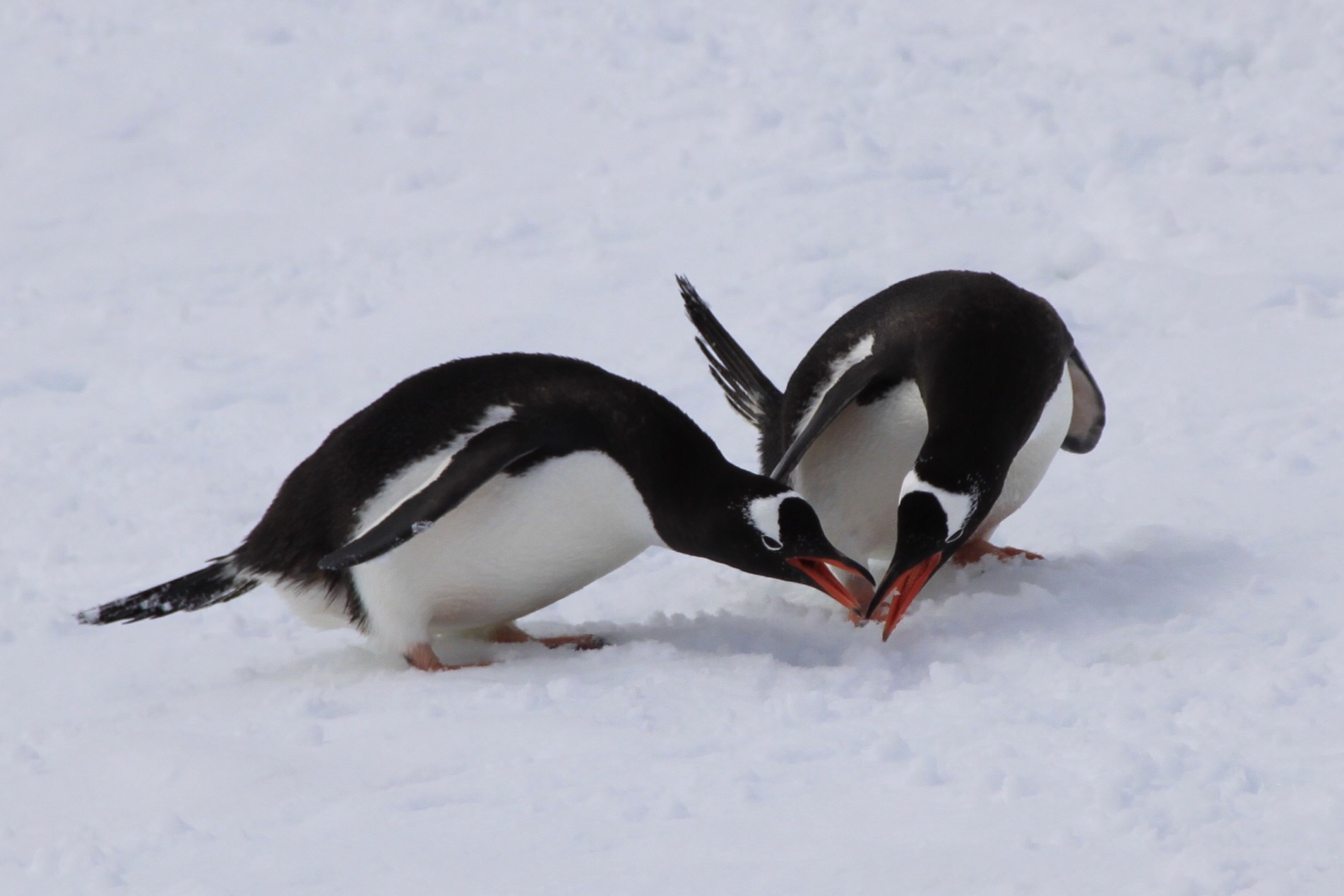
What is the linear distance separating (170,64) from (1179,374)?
481 cm

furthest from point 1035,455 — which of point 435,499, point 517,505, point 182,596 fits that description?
point 182,596

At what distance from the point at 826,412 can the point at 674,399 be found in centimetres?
163

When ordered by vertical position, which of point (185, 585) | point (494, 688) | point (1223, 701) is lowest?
point (1223, 701)

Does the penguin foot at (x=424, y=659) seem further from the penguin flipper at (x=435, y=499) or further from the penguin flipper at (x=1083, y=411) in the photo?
the penguin flipper at (x=1083, y=411)

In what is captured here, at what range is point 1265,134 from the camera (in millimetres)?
6035

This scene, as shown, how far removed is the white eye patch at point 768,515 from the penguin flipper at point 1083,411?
86 centimetres

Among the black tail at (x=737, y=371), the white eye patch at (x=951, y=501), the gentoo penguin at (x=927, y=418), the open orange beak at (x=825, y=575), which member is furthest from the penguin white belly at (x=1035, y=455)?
the black tail at (x=737, y=371)

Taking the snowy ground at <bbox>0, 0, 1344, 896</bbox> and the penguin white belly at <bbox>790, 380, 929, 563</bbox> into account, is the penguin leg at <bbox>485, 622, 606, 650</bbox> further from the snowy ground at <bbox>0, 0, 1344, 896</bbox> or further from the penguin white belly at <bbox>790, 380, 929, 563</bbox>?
the penguin white belly at <bbox>790, 380, 929, 563</bbox>

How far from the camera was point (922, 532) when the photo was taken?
297cm

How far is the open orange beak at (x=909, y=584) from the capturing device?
3021 mm

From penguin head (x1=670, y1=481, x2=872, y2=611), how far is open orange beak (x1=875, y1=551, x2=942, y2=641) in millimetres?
65

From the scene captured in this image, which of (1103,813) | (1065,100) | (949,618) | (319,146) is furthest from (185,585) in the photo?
(1065,100)

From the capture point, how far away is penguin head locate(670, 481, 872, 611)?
3.07m

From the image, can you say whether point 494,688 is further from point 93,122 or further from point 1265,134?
point 93,122
